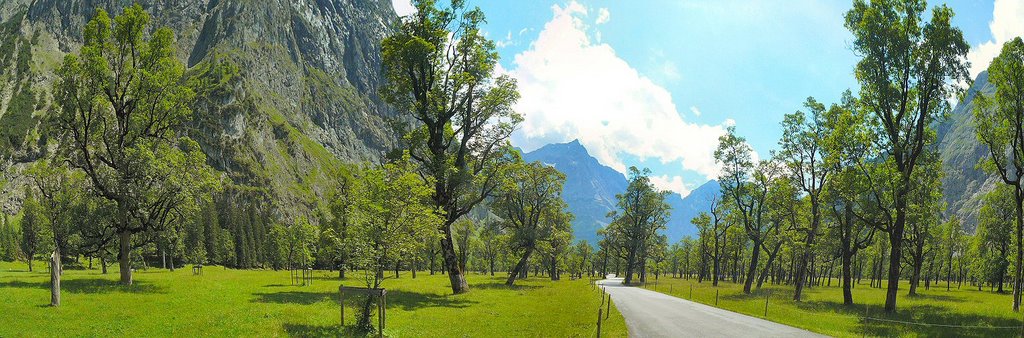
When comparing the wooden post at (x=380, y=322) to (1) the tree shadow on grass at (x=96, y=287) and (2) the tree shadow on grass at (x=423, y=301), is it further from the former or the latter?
(1) the tree shadow on grass at (x=96, y=287)

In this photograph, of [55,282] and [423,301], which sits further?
[423,301]

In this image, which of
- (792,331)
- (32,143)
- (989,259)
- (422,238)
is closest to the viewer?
(792,331)

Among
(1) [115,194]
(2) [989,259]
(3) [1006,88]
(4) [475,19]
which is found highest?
(4) [475,19]

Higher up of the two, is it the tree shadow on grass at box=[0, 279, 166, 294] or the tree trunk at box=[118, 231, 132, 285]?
the tree trunk at box=[118, 231, 132, 285]

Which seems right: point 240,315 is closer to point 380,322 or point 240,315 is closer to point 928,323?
point 380,322

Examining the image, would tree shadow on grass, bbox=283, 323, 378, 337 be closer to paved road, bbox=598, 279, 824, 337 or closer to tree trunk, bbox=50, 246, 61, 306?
paved road, bbox=598, 279, 824, 337

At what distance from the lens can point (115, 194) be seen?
102ft

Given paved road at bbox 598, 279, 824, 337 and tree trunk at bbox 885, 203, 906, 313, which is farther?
tree trunk at bbox 885, 203, 906, 313

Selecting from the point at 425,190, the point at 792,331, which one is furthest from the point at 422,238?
the point at 792,331

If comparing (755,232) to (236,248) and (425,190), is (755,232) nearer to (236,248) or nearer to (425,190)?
(425,190)

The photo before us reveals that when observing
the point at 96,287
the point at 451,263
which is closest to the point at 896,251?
the point at 451,263

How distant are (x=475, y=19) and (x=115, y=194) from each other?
26.7m

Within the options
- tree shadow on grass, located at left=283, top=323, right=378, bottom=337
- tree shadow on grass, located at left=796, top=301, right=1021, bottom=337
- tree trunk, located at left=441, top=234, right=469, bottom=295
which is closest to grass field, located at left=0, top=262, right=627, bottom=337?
tree shadow on grass, located at left=283, top=323, right=378, bottom=337

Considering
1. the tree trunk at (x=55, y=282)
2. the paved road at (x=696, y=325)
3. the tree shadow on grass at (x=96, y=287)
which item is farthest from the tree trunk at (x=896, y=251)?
the tree shadow on grass at (x=96, y=287)
